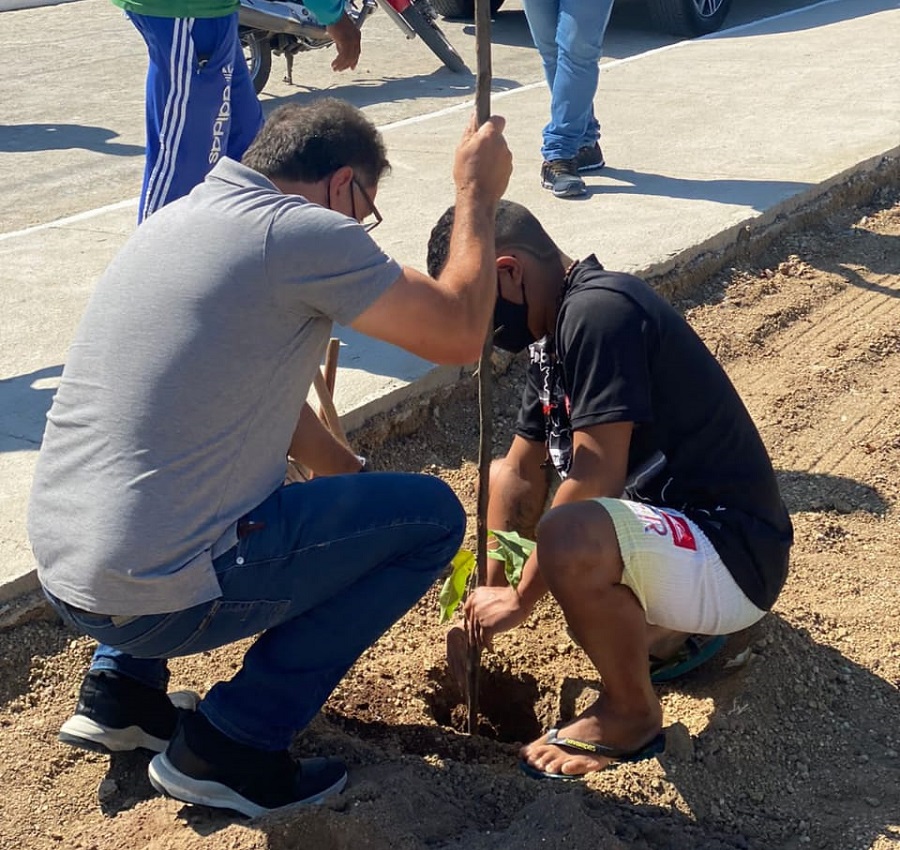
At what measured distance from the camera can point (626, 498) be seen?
2.98m

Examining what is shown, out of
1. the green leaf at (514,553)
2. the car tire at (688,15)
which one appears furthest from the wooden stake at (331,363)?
the car tire at (688,15)

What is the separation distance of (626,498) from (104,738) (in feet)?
4.28

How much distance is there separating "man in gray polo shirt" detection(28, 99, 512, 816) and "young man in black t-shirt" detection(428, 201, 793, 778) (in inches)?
10.0

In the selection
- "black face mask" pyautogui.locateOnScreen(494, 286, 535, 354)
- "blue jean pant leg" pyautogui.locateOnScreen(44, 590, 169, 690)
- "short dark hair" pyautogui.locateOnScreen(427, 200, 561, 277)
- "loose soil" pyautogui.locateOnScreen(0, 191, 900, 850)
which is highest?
"short dark hair" pyautogui.locateOnScreen(427, 200, 561, 277)

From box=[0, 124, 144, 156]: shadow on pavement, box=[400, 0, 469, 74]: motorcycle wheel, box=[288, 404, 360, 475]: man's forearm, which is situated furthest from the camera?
box=[400, 0, 469, 74]: motorcycle wheel

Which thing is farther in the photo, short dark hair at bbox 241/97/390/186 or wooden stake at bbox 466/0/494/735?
wooden stake at bbox 466/0/494/735

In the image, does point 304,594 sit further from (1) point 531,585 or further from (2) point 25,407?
(2) point 25,407

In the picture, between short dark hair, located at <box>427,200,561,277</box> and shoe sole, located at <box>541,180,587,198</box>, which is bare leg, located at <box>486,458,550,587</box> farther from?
shoe sole, located at <box>541,180,587,198</box>

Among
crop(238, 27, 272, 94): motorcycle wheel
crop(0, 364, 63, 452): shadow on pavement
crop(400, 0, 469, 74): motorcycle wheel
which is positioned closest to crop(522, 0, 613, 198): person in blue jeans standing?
crop(0, 364, 63, 452): shadow on pavement

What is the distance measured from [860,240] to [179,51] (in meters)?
3.48

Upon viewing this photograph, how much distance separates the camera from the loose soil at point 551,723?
2635 millimetres

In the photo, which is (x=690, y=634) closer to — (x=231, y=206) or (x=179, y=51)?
(x=231, y=206)

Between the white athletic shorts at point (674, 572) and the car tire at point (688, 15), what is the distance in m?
8.35

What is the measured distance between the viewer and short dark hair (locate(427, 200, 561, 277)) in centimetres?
287
